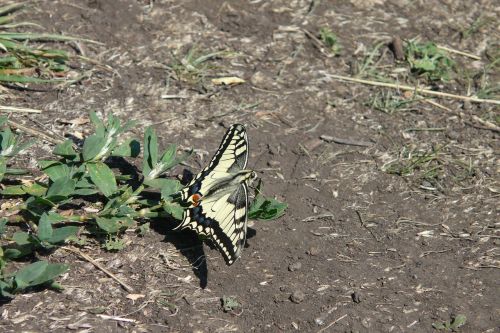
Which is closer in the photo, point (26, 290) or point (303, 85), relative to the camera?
point (26, 290)

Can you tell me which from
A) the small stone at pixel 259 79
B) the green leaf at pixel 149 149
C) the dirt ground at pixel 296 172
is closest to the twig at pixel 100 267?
the dirt ground at pixel 296 172

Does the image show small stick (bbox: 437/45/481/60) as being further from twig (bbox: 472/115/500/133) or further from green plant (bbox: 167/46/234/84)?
green plant (bbox: 167/46/234/84)

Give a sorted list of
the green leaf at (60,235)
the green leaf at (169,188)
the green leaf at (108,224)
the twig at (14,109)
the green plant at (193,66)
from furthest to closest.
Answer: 1. the green plant at (193,66)
2. the twig at (14,109)
3. the green leaf at (169,188)
4. the green leaf at (108,224)
5. the green leaf at (60,235)

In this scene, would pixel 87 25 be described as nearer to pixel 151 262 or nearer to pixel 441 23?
pixel 151 262

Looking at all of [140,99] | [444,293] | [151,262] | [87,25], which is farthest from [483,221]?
[87,25]

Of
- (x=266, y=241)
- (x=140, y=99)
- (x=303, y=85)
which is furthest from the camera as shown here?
(x=303, y=85)

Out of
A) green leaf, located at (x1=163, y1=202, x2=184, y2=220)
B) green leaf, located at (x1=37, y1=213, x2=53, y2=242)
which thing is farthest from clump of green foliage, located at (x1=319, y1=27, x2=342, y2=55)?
green leaf, located at (x1=37, y1=213, x2=53, y2=242)

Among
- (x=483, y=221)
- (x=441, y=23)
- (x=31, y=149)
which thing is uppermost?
(x=31, y=149)

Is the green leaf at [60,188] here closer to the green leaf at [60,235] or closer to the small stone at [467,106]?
the green leaf at [60,235]
